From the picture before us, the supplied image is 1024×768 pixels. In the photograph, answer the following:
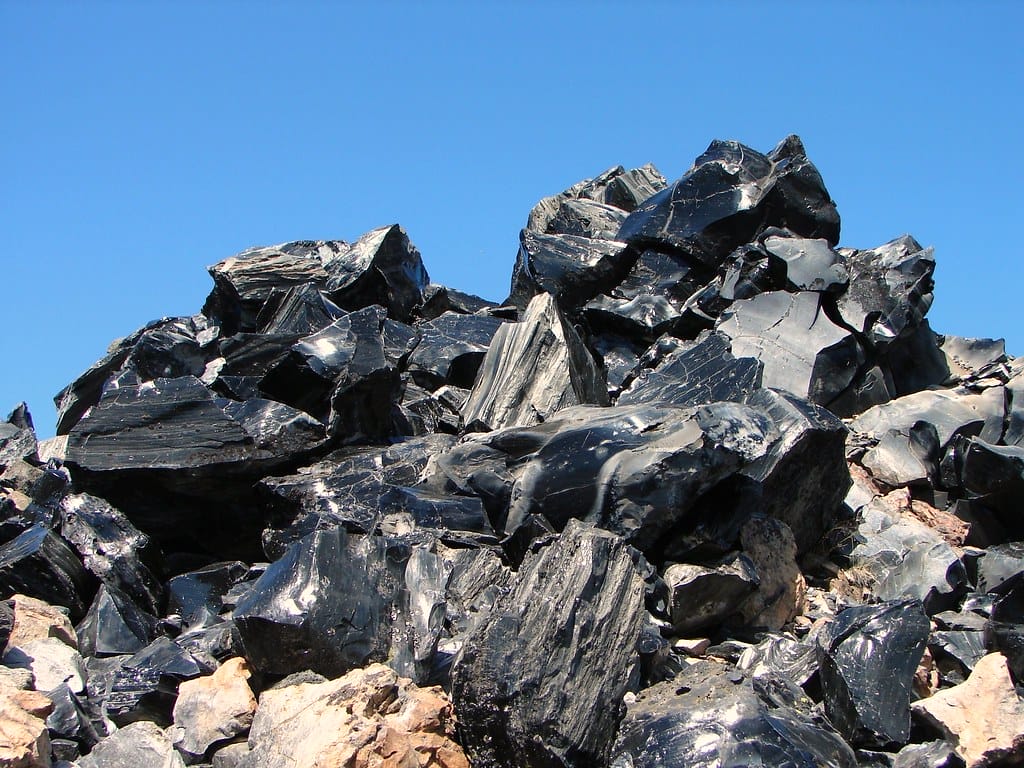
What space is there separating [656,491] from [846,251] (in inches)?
203

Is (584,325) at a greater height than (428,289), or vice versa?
(428,289)

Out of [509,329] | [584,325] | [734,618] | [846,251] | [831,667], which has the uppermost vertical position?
[846,251]

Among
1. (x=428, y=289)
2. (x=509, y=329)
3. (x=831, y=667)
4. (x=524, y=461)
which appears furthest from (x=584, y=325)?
(x=831, y=667)

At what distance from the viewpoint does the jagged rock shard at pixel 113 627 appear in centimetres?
637

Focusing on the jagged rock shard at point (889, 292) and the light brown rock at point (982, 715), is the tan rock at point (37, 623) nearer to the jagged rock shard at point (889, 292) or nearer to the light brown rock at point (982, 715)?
the light brown rock at point (982, 715)

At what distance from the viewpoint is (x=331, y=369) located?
26.1 ft

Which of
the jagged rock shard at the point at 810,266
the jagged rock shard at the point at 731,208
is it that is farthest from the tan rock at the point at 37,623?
the jagged rock shard at the point at 810,266

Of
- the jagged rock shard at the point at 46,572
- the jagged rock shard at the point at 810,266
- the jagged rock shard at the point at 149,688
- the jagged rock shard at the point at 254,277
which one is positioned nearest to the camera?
the jagged rock shard at the point at 149,688

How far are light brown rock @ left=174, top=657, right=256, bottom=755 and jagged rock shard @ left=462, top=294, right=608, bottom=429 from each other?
299 cm

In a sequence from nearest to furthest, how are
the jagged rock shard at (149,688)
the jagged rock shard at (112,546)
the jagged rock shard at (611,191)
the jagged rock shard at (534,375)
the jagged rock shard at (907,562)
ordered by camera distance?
→ the jagged rock shard at (149,688), the jagged rock shard at (907,562), the jagged rock shard at (112,546), the jagged rock shard at (534,375), the jagged rock shard at (611,191)

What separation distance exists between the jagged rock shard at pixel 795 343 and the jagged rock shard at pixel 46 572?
5.16 m

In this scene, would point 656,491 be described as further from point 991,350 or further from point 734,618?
point 991,350

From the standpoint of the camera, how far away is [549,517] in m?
6.48

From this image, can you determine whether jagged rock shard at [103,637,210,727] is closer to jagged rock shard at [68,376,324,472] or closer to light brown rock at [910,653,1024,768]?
jagged rock shard at [68,376,324,472]
